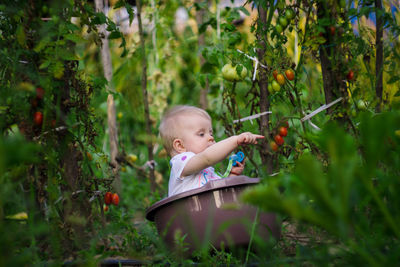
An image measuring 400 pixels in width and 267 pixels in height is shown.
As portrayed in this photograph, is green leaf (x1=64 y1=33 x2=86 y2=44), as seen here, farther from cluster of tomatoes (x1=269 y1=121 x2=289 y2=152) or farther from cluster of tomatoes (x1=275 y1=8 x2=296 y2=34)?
cluster of tomatoes (x1=269 y1=121 x2=289 y2=152)

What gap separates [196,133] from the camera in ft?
6.69

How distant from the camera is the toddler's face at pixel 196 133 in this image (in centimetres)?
201

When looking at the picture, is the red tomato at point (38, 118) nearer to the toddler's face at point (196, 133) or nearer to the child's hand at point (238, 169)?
the toddler's face at point (196, 133)

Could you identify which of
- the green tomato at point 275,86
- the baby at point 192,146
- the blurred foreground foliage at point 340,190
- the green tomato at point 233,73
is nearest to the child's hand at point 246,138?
the baby at point 192,146

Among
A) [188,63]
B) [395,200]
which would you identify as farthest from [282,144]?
[188,63]

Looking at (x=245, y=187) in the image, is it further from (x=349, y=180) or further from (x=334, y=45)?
(x=349, y=180)

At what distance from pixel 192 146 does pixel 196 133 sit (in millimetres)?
73

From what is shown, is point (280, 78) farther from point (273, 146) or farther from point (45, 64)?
point (45, 64)

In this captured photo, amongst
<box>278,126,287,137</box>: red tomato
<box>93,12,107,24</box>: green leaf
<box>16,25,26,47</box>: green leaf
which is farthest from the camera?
<box>278,126,287,137</box>: red tomato

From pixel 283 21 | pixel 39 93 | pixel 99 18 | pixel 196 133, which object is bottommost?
pixel 196 133

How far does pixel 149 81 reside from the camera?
12.6 ft

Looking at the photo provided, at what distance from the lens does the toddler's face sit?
79.0 inches

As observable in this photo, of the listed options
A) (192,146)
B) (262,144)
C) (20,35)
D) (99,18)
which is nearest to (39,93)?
(20,35)

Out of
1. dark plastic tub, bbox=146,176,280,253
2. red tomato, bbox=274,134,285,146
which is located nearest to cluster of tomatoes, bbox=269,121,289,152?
red tomato, bbox=274,134,285,146
